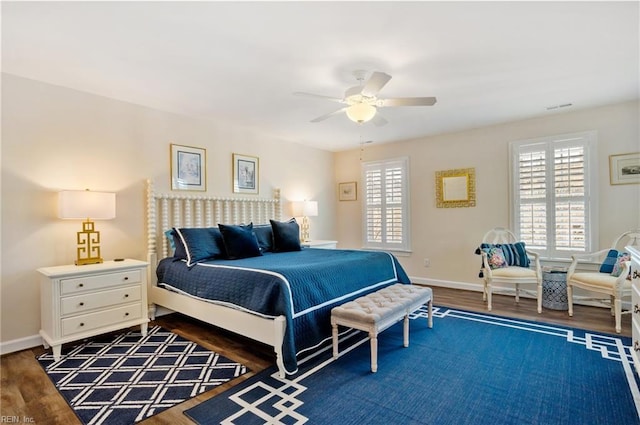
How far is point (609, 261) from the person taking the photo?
3.70m

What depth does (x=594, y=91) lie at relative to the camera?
3.55m

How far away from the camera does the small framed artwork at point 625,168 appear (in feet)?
12.6

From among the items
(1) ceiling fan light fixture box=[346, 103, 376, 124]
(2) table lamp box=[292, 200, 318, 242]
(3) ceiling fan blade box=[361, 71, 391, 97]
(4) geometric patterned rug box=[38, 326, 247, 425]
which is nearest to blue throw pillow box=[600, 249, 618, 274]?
A: (1) ceiling fan light fixture box=[346, 103, 376, 124]

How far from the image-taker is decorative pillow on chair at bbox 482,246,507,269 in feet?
13.8

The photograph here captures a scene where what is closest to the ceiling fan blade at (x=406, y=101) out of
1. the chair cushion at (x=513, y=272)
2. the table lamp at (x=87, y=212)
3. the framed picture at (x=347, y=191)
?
the chair cushion at (x=513, y=272)

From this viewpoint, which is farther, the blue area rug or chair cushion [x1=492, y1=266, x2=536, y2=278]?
chair cushion [x1=492, y1=266, x2=536, y2=278]

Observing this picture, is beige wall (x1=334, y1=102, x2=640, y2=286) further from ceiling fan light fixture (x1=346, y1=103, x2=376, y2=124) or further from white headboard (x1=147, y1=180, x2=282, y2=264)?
ceiling fan light fixture (x1=346, y1=103, x2=376, y2=124)

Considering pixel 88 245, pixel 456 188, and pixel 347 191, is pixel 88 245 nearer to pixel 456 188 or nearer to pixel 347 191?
pixel 347 191

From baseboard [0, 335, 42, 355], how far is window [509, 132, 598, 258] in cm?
573

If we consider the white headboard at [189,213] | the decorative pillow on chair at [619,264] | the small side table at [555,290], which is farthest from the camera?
the small side table at [555,290]

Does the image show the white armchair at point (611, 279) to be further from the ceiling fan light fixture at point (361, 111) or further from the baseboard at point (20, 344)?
the baseboard at point (20, 344)

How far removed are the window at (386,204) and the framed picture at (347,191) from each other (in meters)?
0.25

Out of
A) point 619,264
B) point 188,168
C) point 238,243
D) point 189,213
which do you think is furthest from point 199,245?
point 619,264

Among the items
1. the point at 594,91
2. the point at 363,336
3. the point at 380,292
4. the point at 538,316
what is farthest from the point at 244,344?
the point at 594,91
